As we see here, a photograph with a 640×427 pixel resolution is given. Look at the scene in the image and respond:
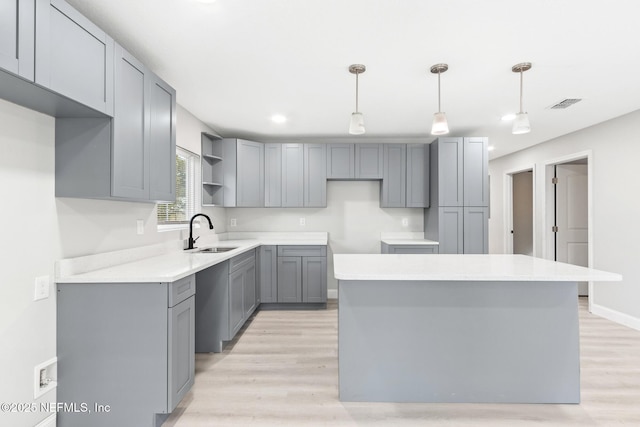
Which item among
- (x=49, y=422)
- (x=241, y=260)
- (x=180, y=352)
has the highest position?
(x=241, y=260)

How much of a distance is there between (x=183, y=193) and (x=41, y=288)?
191cm

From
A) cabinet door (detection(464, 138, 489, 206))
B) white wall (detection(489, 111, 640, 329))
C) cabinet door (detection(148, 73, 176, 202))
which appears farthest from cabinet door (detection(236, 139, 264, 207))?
white wall (detection(489, 111, 640, 329))

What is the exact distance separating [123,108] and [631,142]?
16.0ft

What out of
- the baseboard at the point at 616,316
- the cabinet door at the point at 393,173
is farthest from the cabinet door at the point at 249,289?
the baseboard at the point at 616,316

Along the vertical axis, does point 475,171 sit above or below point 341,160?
below

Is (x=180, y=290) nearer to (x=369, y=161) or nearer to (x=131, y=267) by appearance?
(x=131, y=267)

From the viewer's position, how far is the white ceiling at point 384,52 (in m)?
1.71

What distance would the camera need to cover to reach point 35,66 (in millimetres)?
1300

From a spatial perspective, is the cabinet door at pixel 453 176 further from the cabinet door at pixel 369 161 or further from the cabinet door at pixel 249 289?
the cabinet door at pixel 249 289

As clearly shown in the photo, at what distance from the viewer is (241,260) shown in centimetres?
324

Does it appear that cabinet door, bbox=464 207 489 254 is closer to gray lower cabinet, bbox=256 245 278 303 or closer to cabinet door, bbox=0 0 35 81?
gray lower cabinet, bbox=256 245 278 303

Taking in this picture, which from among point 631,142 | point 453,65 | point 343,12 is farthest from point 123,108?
point 631,142

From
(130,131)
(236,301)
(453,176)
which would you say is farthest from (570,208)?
(130,131)

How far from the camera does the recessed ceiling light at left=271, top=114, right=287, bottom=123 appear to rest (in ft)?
11.6
